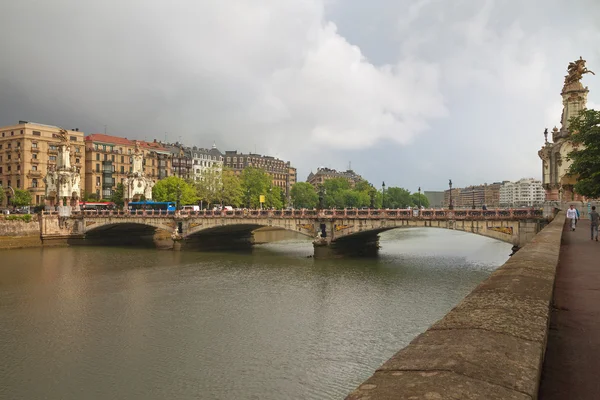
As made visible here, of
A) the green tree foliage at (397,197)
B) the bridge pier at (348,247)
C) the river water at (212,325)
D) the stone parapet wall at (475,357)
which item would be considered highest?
the green tree foliage at (397,197)

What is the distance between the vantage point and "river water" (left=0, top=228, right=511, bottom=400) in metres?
14.8

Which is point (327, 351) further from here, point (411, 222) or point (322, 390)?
point (411, 222)

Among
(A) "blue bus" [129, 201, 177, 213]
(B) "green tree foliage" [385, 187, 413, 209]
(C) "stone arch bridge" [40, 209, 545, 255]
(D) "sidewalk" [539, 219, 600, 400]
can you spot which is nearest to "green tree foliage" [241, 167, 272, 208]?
(A) "blue bus" [129, 201, 177, 213]

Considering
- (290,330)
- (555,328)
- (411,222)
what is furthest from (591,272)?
(411,222)

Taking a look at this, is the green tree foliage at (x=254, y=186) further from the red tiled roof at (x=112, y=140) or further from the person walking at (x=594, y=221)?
the person walking at (x=594, y=221)

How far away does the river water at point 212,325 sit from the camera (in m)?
14.8

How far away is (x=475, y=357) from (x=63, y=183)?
76861mm

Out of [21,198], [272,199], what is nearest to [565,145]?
[272,199]

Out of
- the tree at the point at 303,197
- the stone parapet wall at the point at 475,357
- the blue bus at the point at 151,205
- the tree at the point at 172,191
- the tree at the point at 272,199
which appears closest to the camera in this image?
the stone parapet wall at the point at 475,357

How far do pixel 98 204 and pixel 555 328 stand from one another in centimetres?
8903

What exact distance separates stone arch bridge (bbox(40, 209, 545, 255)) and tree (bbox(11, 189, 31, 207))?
22.8 meters

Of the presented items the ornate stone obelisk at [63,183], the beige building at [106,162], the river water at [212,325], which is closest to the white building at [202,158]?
the beige building at [106,162]

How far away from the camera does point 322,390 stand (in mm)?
14031

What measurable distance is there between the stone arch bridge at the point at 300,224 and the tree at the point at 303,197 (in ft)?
193
